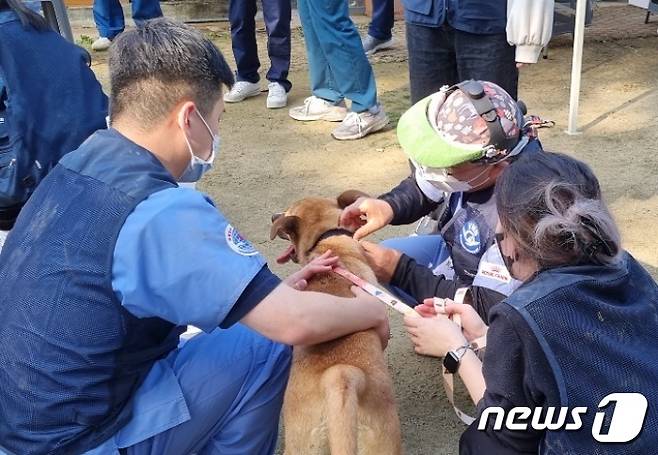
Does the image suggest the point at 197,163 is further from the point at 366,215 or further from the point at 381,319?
the point at 366,215

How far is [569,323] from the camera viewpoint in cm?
177

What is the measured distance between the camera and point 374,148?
568 centimetres

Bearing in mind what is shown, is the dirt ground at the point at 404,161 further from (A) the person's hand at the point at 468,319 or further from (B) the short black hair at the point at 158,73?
(B) the short black hair at the point at 158,73

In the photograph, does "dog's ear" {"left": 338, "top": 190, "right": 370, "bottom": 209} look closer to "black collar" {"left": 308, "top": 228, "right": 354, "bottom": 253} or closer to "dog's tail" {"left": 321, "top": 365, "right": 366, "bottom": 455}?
"black collar" {"left": 308, "top": 228, "right": 354, "bottom": 253}

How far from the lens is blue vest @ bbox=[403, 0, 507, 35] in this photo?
3.65 metres

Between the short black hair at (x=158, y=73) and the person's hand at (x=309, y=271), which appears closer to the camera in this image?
the short black hair at (x=158, y=73)

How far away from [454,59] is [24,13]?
2131mm

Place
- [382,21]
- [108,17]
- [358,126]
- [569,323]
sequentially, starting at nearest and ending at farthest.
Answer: [569,323]
[358,126]
[382,21]
[108,17]

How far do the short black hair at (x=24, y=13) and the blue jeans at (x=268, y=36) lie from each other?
347cm

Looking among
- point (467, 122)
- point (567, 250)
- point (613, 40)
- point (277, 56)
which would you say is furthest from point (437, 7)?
point (613, 40)

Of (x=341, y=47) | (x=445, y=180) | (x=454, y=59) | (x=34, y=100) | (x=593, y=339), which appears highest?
(x=34, y=100)

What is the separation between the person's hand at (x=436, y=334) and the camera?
2387 millimetres

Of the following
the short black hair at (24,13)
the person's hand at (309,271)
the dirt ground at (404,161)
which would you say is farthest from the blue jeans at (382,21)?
the person's hand at (309,271)

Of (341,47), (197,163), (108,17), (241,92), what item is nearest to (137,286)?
(197,163)
